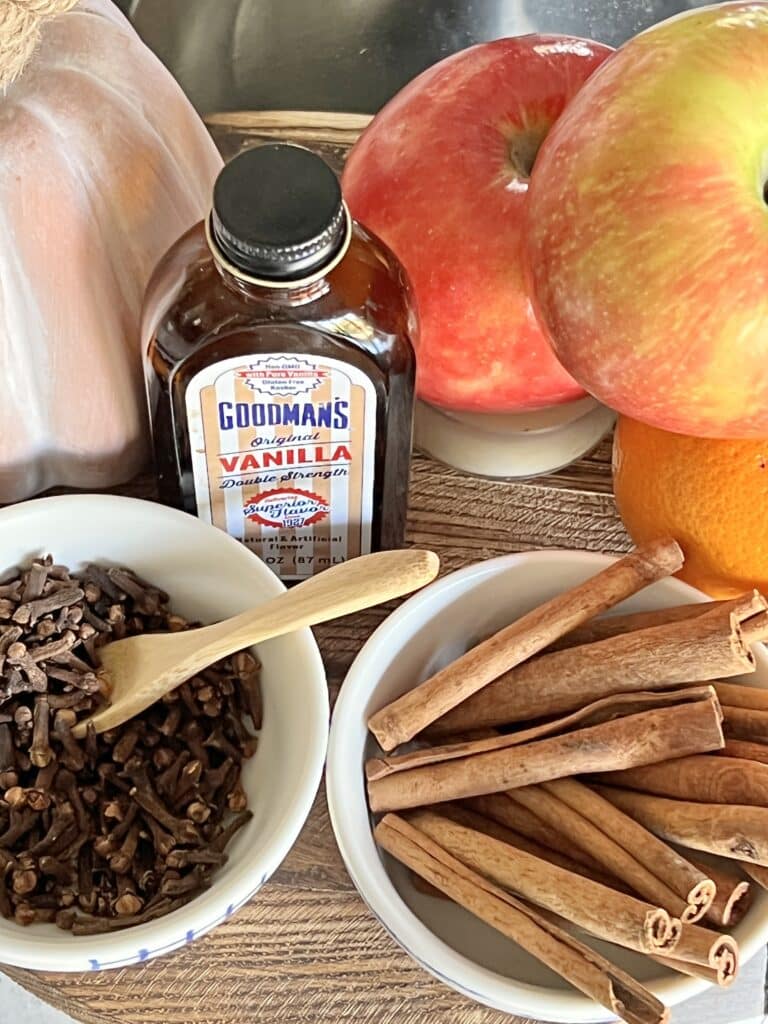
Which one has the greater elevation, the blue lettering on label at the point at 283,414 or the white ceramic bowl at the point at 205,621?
the blue lettering on label at the point at 283,414

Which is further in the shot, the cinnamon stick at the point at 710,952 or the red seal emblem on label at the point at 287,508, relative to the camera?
the red seal emblem on label at the point at 287,508

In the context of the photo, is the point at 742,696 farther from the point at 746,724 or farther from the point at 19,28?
the point at 19,28

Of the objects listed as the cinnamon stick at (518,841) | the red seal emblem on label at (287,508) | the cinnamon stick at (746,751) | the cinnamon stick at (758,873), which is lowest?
the cinnamon stick at (518,841)

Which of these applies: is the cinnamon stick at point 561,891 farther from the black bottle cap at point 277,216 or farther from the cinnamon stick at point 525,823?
the black bottle cap at point 277,216

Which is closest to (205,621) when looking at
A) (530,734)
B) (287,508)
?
(287,508)

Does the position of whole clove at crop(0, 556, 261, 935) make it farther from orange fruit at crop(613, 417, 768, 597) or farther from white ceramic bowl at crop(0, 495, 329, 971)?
orange fruit at crop(613, 417, 768, 597)

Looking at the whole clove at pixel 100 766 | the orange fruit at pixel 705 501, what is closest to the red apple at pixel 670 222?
the orange fruit at pixel 705 501
